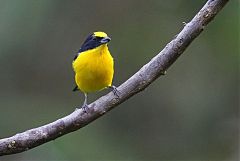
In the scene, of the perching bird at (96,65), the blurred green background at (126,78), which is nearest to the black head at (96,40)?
the perching bird at (96,65)

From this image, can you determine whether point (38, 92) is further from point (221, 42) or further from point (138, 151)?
point (221, 42)

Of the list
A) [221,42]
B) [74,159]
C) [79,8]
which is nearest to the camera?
[74,159]

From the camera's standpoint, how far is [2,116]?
8352 mm

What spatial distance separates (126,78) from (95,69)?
4.20 metres

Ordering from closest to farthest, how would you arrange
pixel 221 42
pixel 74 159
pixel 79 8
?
pixel 74 159 → pixel 221 42 → pixel 79 8

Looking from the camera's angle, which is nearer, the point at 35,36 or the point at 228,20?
the point at 228,20

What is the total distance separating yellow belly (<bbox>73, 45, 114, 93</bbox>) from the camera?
13.2 feet

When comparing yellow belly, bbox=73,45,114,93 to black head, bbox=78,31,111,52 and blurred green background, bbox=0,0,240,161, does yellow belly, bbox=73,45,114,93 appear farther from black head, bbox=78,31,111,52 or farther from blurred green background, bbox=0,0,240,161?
blurred green background, bbox=0,0,240,161

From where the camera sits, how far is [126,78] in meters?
8.22

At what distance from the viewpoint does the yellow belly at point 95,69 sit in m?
4.02

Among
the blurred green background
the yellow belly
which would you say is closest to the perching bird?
the yellow belly

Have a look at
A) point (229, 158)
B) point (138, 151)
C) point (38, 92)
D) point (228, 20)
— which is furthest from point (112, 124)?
point (228, 20)

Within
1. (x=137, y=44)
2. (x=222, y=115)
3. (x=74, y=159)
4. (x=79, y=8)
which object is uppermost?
(x=79, y=8)

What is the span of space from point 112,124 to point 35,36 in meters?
1.68
